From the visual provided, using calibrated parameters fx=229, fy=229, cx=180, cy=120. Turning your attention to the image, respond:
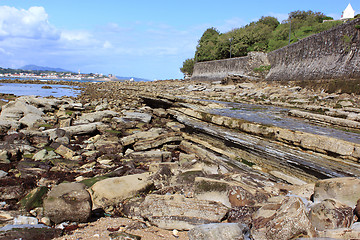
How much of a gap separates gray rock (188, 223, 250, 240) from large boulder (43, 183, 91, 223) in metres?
1.83

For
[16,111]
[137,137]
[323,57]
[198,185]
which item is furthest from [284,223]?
[323,57]

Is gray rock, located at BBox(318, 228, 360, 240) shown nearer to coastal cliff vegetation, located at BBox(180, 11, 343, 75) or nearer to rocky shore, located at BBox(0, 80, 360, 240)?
rocky shore, located at BBox(0, 80, 360, 240)

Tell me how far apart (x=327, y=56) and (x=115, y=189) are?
53.5 feet

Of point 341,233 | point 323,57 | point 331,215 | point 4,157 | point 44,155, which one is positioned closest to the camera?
point 341,233

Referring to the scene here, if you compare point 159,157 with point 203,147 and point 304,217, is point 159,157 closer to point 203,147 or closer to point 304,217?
point 203,147

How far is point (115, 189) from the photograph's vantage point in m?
4.32

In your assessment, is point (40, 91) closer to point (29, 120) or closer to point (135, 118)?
point (29, 120)

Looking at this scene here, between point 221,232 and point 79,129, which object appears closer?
point 221,232

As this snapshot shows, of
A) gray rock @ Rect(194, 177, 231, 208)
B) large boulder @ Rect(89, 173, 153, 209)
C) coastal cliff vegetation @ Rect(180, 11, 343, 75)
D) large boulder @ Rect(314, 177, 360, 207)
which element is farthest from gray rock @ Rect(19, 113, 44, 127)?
coastal cliff vegetation @ Rect(180, 11, 343, 75)

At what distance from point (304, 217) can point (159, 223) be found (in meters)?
2.07

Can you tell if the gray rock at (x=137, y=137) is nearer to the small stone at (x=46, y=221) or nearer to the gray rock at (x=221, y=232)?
the small stone at (x=46, y=221)

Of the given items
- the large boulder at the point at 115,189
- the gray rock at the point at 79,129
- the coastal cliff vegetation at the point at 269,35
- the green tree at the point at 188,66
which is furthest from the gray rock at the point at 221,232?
the green tree at the point at 188,66

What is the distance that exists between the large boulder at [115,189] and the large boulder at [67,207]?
35 cm

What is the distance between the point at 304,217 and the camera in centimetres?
278
